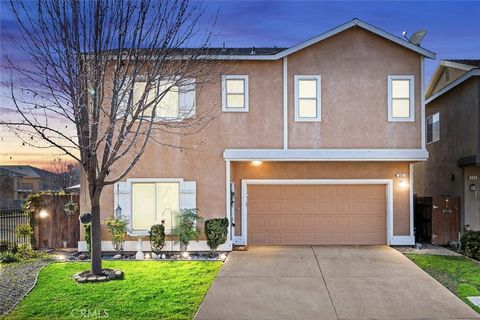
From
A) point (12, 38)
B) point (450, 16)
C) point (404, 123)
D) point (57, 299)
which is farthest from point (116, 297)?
point (450, 16)

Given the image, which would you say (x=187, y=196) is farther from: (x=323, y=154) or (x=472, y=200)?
(x=472, y=200)

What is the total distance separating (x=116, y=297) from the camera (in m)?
8.34

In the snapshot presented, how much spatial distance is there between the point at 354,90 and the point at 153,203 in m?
6.97

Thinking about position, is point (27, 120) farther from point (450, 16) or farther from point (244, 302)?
point (450, 16)

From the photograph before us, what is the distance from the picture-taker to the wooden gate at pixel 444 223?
1430 centimetres

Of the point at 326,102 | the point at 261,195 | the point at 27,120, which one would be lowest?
the point at 261,195

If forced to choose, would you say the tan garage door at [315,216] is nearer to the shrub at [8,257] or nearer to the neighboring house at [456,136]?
the neighboring house at [456,136]

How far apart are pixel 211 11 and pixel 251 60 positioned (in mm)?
2807

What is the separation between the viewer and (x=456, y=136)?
15852 millimetres

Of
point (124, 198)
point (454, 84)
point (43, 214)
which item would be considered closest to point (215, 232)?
point (124, 198)

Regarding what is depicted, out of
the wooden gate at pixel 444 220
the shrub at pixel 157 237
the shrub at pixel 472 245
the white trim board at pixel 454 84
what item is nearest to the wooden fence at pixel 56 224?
the shrub at pixel 157 237

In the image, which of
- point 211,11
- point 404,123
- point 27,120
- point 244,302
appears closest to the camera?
point 244,302

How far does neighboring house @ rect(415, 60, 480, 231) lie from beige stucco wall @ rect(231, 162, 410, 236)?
8.42 feet

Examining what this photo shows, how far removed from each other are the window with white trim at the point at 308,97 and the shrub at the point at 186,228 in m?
4.25
